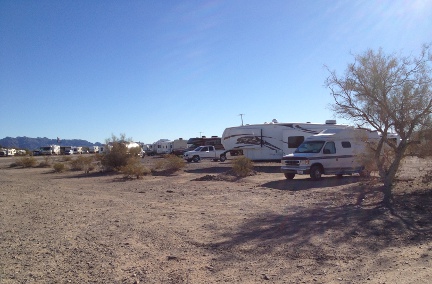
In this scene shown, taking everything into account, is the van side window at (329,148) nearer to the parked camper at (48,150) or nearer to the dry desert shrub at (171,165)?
the dry desert shrub at (171,165)

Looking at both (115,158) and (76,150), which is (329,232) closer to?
(115,158)

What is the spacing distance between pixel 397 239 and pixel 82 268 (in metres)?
5.78

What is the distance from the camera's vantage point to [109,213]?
11016 millimetres

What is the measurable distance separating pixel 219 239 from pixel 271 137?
77.6 feet

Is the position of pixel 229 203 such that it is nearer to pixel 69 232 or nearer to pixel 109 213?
pixel 109 213

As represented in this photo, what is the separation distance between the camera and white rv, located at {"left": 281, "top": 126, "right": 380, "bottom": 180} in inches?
776

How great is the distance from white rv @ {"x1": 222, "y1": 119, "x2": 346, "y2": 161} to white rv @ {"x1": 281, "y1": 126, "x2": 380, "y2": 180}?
9.21 m

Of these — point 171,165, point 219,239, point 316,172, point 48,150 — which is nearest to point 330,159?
point 316,172

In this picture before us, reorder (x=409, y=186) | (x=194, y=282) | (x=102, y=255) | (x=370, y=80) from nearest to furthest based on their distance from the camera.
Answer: (x=194, y=282), (x=102, y=255), (x=370, y=80), (x=409, y=186)

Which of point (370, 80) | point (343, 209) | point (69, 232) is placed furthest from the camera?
point (370, 80)

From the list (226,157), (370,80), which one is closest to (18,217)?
(370,80)

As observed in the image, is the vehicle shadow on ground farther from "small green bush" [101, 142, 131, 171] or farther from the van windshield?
"small green bush" [101, 142, 131, 171]

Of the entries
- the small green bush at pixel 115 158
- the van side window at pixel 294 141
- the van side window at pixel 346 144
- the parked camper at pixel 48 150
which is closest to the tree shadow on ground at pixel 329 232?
the van side window at pixel 346 144

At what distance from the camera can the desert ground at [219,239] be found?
5922 mm
